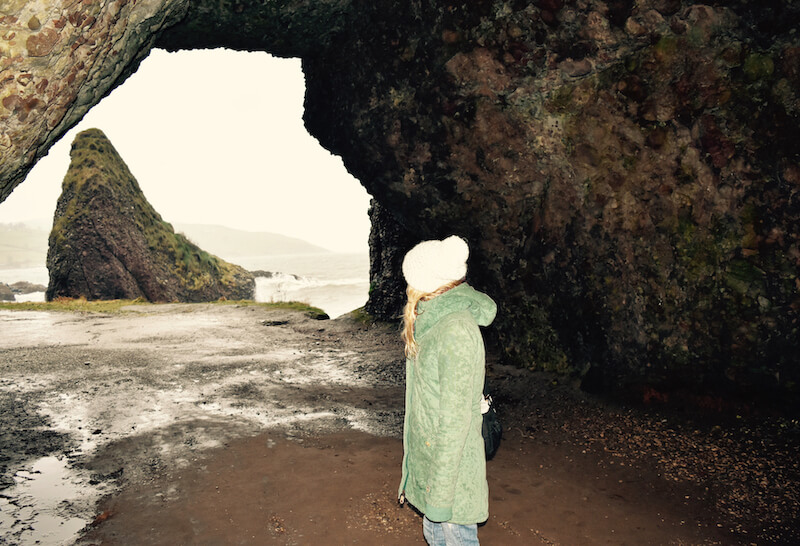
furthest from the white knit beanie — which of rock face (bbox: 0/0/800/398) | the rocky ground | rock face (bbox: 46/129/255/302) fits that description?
rock face (bbox: 46/129/255/302)

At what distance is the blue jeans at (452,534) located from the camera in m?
2.71

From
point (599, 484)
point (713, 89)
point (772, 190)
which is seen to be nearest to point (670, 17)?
point (713, 89)

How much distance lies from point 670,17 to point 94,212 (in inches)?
920

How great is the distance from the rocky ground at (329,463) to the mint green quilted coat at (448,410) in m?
1.83

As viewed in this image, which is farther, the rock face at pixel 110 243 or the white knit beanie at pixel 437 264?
the rock face at pixel 110 243

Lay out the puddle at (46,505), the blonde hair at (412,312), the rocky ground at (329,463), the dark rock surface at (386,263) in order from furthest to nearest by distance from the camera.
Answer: the dark rock surface at (386,263), the rocky ground at (329,463), the puddle at (46,505), the blonde hair at (412,312)

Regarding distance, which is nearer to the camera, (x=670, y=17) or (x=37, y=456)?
(x=37, y=456)

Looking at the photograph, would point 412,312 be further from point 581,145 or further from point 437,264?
point 581,145

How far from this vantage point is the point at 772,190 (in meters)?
6.04

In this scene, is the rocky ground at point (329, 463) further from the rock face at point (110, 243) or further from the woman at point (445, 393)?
the rock face at point (110, 243)

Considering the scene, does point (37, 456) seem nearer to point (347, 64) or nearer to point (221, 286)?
point (347, 64)

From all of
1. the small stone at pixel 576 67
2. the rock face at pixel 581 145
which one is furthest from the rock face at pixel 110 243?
the small stone at pixel 576 67

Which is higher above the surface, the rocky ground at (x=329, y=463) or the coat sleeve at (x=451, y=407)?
the coat sleeve at (x=451, y=407)

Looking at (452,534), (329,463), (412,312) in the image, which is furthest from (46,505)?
(412,312)
